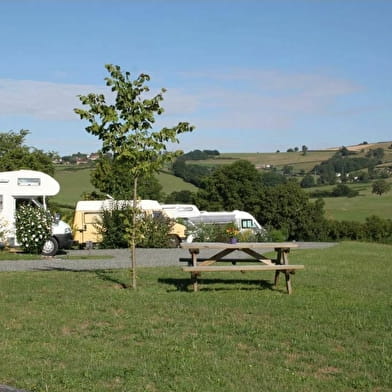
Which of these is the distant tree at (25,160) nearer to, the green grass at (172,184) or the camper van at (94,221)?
the camper van at (94,221)

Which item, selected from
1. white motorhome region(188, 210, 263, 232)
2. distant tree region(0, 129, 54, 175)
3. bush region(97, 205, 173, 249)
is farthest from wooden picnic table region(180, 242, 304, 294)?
distant tree region(0, 129, 54, 175)

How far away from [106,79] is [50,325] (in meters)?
4.47

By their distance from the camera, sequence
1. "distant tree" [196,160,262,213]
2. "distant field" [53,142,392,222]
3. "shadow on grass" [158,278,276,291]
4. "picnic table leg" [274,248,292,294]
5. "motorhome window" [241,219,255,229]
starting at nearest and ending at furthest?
"picnic table leg" [274,248,292,294] → "shadow on grass" [158,278,276,291] → "motorhome window" [241,219,255,229] → "distant tree" [196,160,262,213] → "distant field" [53,142,392,222]

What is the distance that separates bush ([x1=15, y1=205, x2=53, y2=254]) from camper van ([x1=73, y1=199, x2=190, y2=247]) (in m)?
5.20

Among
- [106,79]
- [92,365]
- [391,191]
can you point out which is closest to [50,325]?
[92,365]

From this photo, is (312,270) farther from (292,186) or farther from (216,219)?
(292,186)

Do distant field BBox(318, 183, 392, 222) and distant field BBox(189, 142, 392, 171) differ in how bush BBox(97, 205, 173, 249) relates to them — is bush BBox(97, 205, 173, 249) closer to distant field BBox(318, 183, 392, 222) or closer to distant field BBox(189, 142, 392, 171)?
distant field BBox(318, 183, 392, 222)

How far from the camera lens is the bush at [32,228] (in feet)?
69.3

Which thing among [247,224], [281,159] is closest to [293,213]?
[247,224]

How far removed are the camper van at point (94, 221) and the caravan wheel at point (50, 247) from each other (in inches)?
188

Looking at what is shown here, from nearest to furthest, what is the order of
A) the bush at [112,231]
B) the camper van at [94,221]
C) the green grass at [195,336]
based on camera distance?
the green grass at [195,336] < the bush at [112,231] < the camper van at [94,221]

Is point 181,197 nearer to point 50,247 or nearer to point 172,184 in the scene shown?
point 172,184

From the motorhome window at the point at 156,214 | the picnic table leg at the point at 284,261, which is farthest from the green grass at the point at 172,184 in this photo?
the picnic table leg at the point at 284,261

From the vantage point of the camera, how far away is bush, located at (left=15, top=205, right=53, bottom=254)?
21.1 m
